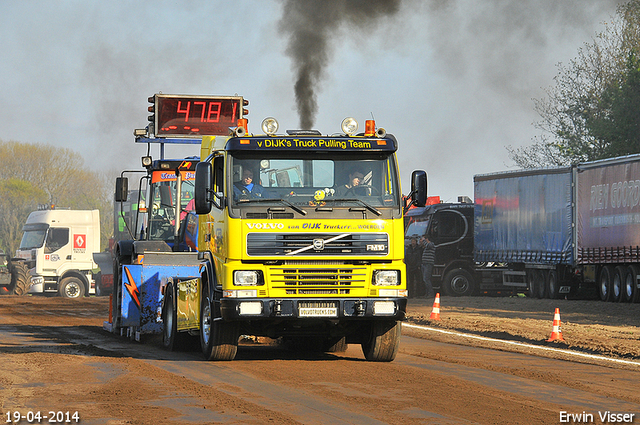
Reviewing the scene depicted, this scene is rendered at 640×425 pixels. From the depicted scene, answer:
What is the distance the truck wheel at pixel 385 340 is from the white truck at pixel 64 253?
84.8 feet

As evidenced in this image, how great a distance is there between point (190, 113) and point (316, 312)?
7105mm

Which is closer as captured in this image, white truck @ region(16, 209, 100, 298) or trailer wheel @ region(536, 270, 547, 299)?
trailer wheel @ region(536, 270, 547, 299)

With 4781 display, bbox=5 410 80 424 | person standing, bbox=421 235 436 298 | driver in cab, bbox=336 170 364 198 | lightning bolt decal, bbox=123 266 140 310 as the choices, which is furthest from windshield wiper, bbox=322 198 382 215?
person standing, bbox=421 235 436 298

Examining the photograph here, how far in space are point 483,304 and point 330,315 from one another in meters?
17.6

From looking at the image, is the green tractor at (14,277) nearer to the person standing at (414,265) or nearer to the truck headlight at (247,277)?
the person standing at (414,265)

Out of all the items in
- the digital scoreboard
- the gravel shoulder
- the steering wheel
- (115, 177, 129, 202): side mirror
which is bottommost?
the gravel shoulder

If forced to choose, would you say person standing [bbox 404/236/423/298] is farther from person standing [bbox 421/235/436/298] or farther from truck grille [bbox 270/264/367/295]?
truck grille [bbox 270/264/367/295]

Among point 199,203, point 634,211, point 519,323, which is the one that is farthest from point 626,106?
point 199,203

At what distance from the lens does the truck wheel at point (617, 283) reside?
26.9 meters

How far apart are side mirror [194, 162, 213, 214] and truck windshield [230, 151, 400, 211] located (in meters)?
→ 0.35

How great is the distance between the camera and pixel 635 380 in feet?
36.0

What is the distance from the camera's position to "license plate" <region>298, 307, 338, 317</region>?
1129 cm

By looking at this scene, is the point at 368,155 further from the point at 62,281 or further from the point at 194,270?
the point at 62,281

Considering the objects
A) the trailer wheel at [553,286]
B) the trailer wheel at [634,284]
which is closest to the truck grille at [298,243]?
the trailer wheel at [634,284]
